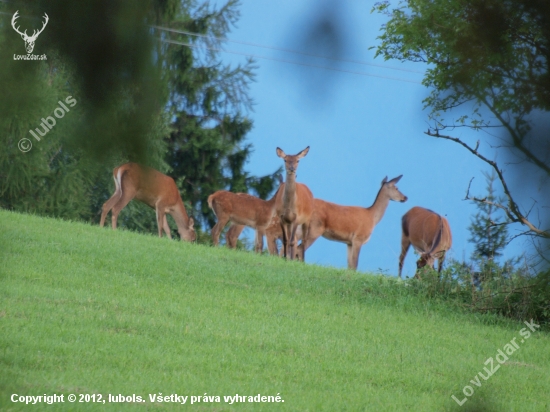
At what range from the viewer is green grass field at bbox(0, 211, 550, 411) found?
4.37 m

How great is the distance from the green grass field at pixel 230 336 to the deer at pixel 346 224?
11.1 feet

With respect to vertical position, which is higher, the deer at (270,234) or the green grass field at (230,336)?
the deer at (270,234)

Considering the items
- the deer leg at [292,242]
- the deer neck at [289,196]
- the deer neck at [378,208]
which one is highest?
the deer neck at [378,208]

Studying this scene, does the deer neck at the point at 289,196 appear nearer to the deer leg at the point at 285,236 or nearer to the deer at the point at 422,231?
the deer leg at the point at 285,236

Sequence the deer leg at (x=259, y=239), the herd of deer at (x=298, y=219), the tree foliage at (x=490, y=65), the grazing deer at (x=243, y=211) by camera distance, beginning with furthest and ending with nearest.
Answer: the deer leg at (x=259, y=239), the grazing deer at (x=243, y=211), the herd of deer at (x=298, y=219), the tree foliage at (x=490, y=65)

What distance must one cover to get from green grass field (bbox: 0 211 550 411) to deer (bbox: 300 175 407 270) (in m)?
3.40

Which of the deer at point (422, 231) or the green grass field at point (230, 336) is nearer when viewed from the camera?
the green grass field at point (230, 336)

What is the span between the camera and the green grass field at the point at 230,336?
4.37m

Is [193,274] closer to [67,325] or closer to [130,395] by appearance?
[67,325]

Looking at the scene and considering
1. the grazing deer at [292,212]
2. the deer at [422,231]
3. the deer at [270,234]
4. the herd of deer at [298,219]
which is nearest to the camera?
the deer at [422,231]

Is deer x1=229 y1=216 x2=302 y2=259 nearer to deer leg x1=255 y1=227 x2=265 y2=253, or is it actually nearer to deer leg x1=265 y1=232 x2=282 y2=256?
deer leg x1=265 y1=232 x2=282 y2=256

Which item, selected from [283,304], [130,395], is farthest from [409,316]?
[130,395]

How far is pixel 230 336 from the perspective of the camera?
18.8ft

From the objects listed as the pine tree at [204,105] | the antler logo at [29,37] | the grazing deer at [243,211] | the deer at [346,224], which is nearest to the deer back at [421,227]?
the deer at [346,224]
